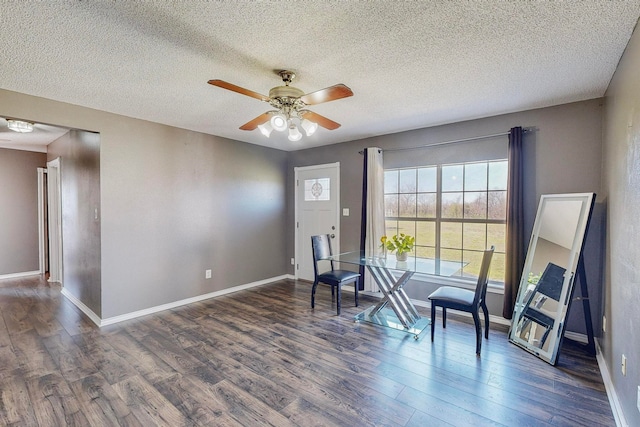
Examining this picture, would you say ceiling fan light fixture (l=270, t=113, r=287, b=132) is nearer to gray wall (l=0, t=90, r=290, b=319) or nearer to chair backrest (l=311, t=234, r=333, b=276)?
chair backrest (l=311, t=234, r=333, b=276)

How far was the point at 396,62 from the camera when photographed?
2227mm

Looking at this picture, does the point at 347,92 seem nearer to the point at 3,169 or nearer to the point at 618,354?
the point at 618,354

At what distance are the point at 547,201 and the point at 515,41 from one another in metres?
1.83

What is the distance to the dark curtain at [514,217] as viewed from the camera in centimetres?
320

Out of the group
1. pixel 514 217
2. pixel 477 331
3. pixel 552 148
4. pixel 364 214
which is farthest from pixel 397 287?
pixel 552 148

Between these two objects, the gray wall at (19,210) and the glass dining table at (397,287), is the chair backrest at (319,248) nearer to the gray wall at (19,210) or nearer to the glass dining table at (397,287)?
the glass dining table at (397,287)

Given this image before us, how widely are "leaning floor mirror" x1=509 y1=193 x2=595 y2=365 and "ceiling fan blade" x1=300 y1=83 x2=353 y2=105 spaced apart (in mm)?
2370

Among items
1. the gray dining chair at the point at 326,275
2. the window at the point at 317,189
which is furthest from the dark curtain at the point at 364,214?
the window at the point at 317,189

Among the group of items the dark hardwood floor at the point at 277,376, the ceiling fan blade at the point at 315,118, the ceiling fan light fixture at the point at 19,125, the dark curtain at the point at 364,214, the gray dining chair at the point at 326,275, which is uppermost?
the ceiling fan light fixture at the point at 19,125

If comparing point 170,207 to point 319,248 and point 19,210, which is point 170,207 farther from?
point 19,210

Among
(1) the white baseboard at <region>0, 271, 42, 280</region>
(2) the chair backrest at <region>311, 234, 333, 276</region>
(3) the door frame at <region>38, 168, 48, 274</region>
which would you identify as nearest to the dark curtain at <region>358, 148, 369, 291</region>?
(2) the chair backrest at <region>311, 234, 333, 276</region>

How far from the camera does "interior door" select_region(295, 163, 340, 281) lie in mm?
4973

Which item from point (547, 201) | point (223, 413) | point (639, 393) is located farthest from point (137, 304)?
point (547, 201)

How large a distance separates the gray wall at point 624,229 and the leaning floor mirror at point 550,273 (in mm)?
225
